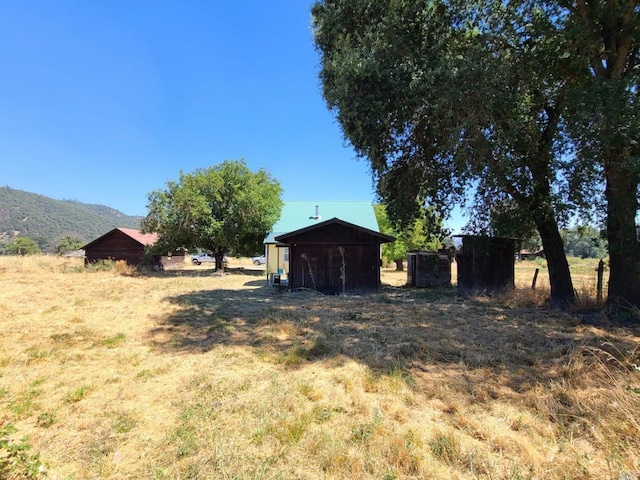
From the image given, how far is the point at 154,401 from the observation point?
417 cm

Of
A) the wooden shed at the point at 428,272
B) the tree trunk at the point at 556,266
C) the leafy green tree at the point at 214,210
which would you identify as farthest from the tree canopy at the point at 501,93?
the leafy green tree at the point at 214,210

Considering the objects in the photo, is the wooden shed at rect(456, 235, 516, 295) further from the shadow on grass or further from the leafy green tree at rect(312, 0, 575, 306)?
the leafy green tree at rect(312, 0, 575, 306)

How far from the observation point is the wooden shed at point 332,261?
50.6ft

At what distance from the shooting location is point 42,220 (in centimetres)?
12562

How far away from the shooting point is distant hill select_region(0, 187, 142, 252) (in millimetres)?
112463

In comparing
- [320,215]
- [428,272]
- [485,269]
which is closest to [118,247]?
[320,215]

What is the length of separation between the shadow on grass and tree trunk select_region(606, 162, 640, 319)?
118cm

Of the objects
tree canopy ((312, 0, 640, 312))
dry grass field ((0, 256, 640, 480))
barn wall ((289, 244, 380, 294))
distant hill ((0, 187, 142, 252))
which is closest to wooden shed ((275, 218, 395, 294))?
barn wall ((289, 244, 380, 294))

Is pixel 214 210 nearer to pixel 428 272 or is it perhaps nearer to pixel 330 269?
pixel 330 269

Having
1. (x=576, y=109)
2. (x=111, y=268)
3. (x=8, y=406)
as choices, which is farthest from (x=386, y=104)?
(x=111, y=268)

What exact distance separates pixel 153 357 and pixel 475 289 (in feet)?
39.2

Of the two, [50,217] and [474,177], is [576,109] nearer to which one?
[474,177]

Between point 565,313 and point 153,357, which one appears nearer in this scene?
point 153,357

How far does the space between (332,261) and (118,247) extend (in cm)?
2832
